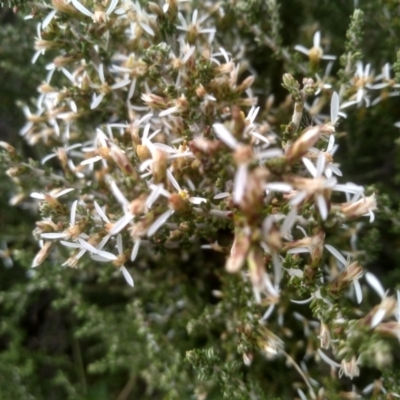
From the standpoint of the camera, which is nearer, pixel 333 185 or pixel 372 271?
pixel 333 185

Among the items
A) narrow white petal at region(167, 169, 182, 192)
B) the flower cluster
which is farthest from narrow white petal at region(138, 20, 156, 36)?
narrow white petal at region(167, 169, 182, 192)

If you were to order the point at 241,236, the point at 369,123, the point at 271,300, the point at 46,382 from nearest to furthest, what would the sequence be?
the point at 241,236
the point at 271,300
the point at 369,123
the point at 46,382

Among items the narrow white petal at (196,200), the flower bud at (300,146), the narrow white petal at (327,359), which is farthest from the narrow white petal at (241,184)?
the narrow white petal at (327,359)

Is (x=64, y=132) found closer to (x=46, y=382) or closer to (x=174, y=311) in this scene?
(x=174, y=311)

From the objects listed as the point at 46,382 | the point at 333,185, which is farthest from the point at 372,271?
the point at 46,382

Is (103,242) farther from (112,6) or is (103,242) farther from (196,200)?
(112,6)

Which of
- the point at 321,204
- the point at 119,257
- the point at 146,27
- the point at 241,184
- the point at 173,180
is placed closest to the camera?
the point at 241,184

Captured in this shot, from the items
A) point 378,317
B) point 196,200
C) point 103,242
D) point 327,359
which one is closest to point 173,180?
point 196,200

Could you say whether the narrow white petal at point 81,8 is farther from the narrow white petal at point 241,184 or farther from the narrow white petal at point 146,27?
the narrow white petal at point 241,184

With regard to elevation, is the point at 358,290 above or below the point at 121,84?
below

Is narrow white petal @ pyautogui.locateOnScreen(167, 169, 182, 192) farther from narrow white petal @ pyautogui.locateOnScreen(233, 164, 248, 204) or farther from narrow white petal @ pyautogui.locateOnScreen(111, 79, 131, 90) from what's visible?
narrow white petal @ pyautogui.locateOnScreen(111, 79, 131, 90)

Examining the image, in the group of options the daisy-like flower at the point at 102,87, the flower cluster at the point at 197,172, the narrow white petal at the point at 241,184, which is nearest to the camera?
the narrow white petal at the point at 241,184
